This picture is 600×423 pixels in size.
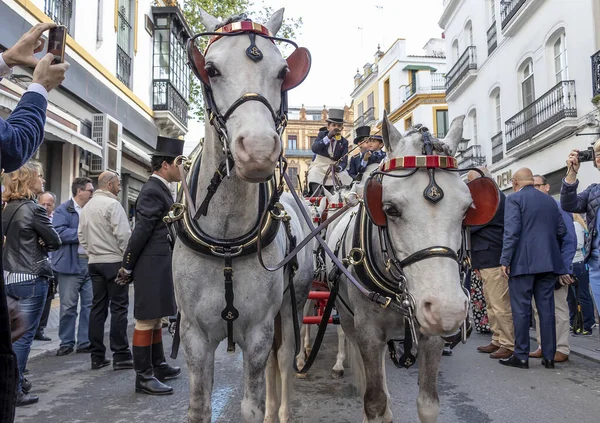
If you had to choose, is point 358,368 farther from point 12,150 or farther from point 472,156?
point 472,156

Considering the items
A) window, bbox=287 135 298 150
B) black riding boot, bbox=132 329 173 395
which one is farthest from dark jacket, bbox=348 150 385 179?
window, bbox=287 135 298 150

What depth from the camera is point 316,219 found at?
19.2 ft

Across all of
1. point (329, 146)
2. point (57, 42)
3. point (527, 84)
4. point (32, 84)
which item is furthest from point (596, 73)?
point (32, 84)

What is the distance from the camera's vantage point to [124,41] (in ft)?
53.6

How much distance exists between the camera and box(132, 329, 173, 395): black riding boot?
4863 millimetres

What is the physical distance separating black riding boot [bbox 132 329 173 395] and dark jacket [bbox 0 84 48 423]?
317 cm

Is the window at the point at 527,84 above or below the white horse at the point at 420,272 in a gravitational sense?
above

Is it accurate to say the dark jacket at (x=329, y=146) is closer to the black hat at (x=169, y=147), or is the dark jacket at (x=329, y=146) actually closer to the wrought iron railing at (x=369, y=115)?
the black hat at (x=169, y=147)

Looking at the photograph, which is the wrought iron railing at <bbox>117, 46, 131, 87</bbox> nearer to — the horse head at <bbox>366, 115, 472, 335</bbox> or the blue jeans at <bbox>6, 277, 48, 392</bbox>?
the blue jeans at <bbox>6, 277, 48, 392</bbox>

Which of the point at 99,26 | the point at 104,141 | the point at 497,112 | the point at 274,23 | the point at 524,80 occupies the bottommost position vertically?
the point at 274,23

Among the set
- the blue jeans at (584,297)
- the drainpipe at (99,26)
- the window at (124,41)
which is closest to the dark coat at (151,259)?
the blue jeans at (584,297)

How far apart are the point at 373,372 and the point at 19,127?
2.26 meters

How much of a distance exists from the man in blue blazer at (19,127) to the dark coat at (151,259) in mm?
2803

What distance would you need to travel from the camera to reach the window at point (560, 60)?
15.2m
